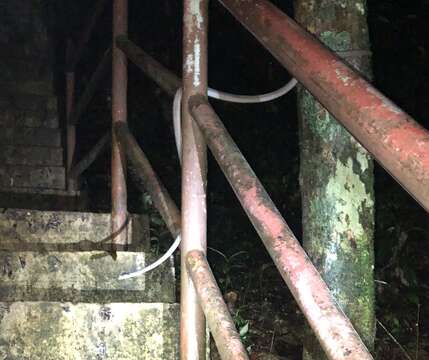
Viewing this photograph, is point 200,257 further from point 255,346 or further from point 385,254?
point 385,254

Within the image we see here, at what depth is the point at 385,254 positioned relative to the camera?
296 cm

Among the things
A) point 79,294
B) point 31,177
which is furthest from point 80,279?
point 31,177

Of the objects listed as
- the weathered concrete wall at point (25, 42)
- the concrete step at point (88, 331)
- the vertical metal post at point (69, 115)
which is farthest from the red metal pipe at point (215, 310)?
the weathered concrete wall at point (25, 42)

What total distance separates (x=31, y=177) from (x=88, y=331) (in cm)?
227

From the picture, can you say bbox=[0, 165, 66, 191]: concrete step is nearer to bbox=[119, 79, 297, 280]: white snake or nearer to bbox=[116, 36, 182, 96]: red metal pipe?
bbox=[116, 36, 182, 96]: red metal pipe

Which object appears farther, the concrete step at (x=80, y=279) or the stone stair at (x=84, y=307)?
the concrete step at (x=80, y=279)

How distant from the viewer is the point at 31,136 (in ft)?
12.5

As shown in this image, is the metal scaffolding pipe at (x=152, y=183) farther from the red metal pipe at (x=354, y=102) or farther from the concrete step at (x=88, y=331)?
the red metal pipe at (x=354, y=102)

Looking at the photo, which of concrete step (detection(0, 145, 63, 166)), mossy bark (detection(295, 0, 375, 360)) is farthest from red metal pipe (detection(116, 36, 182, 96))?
concrete step (detection(0, 145, 63, 166))

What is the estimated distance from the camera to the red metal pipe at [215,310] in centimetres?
104

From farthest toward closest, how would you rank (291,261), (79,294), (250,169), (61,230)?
(61,230), (79,294), (250,169), (291,261)

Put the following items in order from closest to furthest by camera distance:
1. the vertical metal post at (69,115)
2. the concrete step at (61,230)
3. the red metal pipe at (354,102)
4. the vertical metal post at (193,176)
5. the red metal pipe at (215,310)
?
the red metal pipe at (354,102)
the red metal pipe at (215,310)
the vertical metal post at (193,176)
the concrete step at (61,230)
the vertical metal post at (69,115)

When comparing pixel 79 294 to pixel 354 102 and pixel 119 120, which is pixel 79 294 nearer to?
pixel 119 120

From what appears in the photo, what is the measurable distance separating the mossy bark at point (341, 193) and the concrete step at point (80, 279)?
631 millimetres
